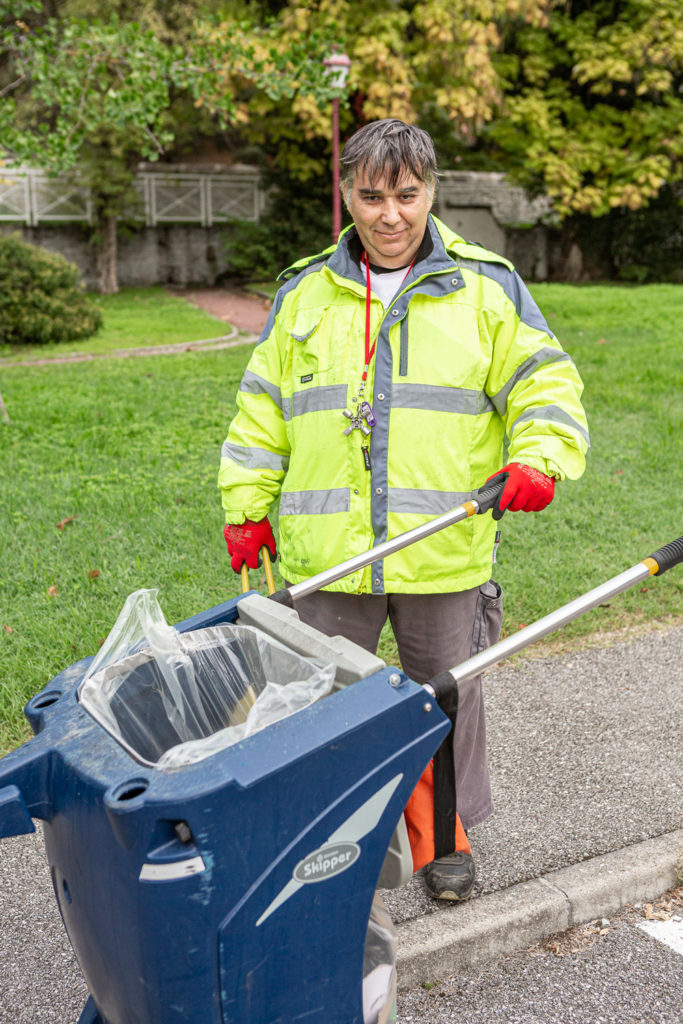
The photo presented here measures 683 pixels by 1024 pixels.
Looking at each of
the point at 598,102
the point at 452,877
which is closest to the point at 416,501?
the point at 452,877

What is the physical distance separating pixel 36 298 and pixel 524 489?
11099mm

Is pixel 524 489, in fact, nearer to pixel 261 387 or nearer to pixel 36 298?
pixel 261 387

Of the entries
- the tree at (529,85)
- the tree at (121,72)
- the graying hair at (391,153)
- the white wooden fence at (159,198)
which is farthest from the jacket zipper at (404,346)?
the white wooden fence at (159,198)

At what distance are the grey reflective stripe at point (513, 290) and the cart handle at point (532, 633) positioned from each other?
675mm

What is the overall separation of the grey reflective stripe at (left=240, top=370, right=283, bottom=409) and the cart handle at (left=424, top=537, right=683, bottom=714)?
3.33ft

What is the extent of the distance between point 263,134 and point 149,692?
18.3 meters

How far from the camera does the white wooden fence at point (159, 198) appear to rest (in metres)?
18.5

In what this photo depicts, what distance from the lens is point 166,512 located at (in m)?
5.68

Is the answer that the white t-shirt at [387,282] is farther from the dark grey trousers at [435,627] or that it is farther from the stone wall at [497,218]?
the stone wall at [497,218]

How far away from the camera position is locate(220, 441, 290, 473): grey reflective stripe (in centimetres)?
269

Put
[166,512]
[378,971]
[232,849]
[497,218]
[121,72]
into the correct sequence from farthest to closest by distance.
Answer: [497,218] → [121,72] → [166,512] → [378,971] → [232,849]

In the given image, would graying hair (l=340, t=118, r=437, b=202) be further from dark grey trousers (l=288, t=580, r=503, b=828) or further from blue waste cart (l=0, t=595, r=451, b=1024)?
blue waste cart (l=0, t=595, r=451, b=1024)

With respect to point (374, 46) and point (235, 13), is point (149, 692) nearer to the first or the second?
point (374, 46)

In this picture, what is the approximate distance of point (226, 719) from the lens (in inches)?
79.0
